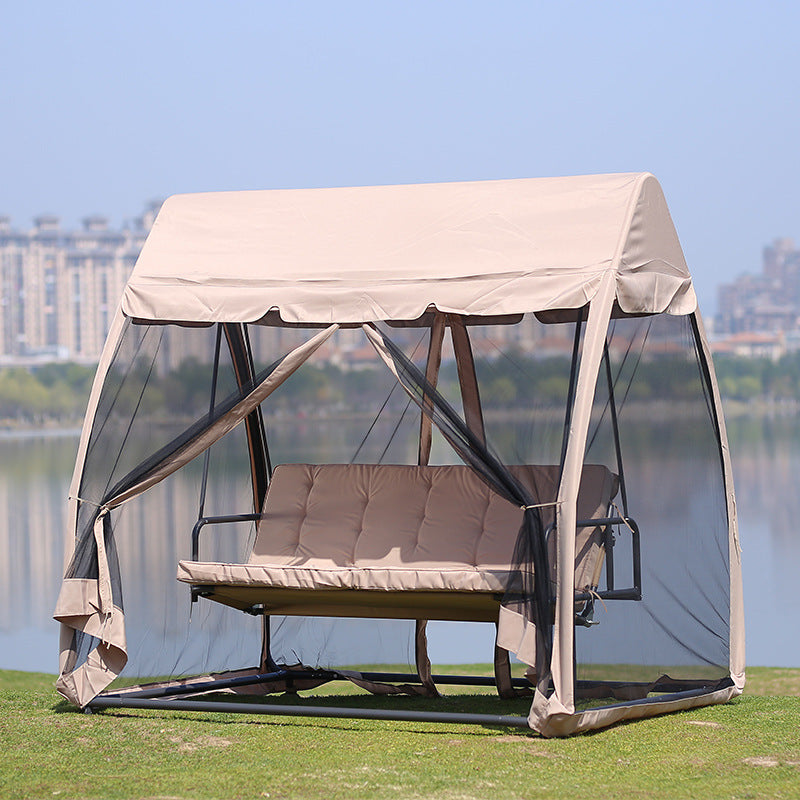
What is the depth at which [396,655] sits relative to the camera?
665cm

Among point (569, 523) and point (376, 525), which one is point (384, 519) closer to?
point (376, 525)

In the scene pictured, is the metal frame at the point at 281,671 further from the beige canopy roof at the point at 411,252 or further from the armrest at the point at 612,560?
the beige canopy roof at the point at 411,252

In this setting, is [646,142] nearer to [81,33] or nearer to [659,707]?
[81,33]

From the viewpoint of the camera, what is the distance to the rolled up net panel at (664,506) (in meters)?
5.57

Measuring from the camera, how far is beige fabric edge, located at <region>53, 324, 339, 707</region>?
542cm

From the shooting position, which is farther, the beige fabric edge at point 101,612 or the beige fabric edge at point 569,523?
the beige fabric edge at point 101,612

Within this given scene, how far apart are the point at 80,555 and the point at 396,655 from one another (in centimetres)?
181

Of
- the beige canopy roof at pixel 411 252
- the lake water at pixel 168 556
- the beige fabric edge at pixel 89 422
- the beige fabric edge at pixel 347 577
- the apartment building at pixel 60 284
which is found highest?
the apartment building at pixel 60 284

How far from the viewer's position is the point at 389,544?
241 inches

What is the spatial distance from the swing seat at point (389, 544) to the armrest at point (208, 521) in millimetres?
179

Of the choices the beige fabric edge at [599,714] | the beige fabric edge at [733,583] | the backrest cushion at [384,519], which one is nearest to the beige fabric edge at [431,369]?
the backrest cushion at [384,519]

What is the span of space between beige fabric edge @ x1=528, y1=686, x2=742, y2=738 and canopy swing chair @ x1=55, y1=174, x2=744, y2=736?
10 mm

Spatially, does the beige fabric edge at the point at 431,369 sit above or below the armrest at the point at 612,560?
above

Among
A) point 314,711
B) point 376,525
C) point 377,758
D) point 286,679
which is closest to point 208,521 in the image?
point 376,525
